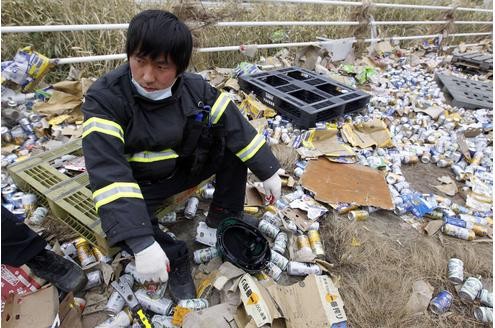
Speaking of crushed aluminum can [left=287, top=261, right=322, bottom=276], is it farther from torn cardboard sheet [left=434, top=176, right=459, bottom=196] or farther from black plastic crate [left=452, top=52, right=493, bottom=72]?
black plastic crate [left=452, top=52, right=493, bottom=72]

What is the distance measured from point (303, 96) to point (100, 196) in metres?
3.01

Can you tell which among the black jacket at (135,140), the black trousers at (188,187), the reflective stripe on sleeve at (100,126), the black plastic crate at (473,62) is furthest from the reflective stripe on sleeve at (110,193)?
the black plastic crate at (473,62)

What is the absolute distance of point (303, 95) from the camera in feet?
12.8

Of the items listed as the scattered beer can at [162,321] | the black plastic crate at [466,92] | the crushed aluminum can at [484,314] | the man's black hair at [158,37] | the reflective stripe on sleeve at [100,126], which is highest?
the man's black hair at [158,37]

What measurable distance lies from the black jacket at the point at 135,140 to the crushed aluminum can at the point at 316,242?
2.07 ft

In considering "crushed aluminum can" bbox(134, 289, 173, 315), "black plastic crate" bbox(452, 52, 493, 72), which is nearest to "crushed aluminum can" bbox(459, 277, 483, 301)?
"crushed aluminum can" bbox(134, 289, 173, 315)

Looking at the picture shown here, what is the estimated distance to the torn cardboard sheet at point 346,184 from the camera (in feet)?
8.64

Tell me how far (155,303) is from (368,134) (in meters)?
2.81

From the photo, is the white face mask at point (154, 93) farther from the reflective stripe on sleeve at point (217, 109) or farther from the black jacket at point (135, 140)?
the reflective stripe on sleeve at point (217, 109)

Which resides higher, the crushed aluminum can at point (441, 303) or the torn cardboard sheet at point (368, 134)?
the torn cardboard sheet at point (368, 134)

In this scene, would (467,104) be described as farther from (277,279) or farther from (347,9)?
(277,279)

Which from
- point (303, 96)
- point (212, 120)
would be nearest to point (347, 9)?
point (303, 96)

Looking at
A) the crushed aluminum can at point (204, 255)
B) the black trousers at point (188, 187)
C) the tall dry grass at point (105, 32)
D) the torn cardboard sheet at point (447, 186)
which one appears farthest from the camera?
the tall dry grass at point (105, 32)

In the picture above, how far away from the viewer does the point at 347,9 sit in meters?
6.25
